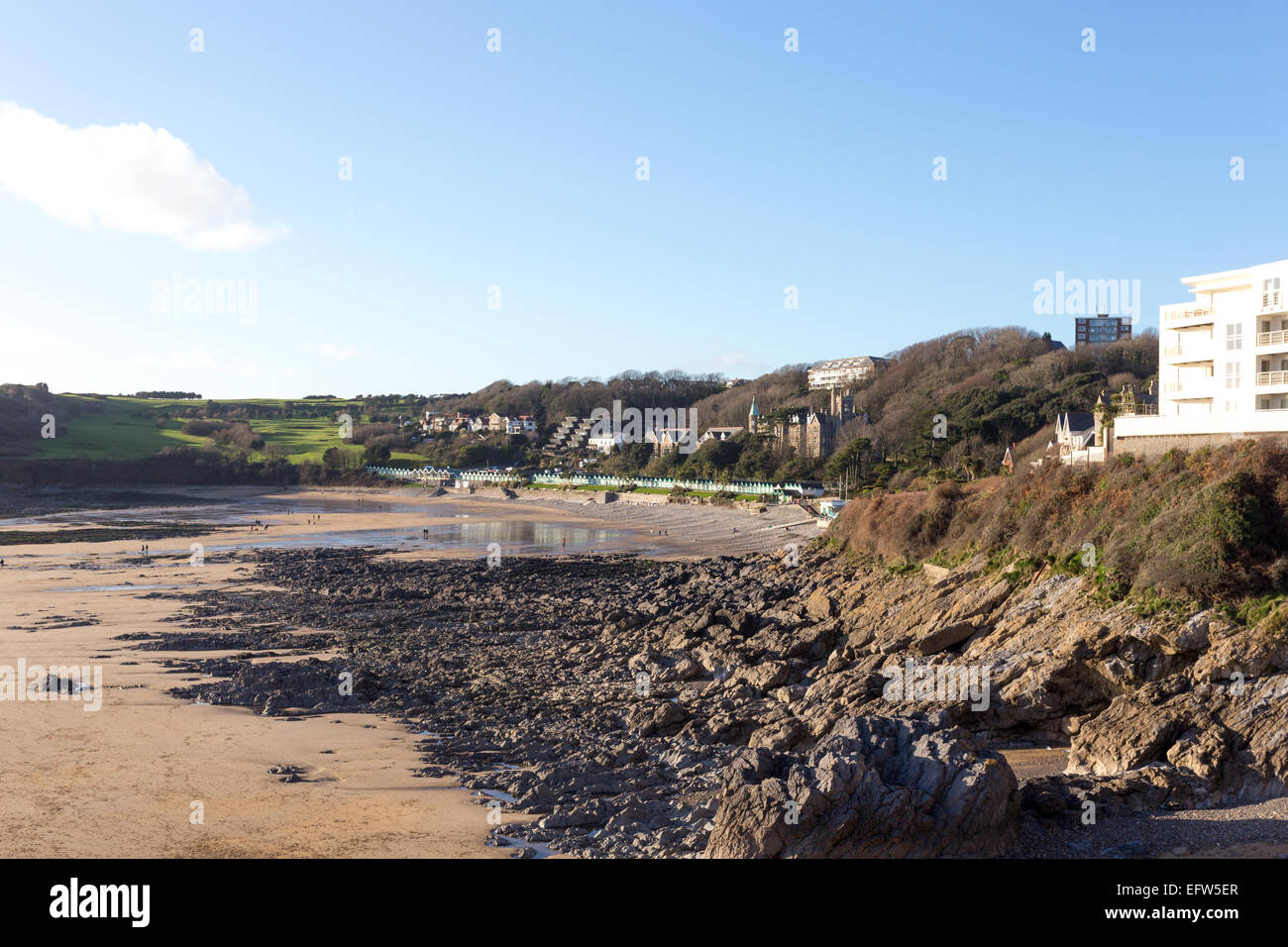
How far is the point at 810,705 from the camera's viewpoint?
50.3 ft

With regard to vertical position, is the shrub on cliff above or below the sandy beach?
above

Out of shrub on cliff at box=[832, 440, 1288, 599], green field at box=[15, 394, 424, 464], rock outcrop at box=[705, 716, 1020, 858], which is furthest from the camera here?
green field at box=[15, 394, 424, 464]

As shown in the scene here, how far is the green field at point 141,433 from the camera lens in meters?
98.2

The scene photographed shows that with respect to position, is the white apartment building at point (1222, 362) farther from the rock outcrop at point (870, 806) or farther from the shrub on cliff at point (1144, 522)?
the rock outcrop at point (870, 806)

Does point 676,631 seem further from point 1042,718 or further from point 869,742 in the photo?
point 869,742

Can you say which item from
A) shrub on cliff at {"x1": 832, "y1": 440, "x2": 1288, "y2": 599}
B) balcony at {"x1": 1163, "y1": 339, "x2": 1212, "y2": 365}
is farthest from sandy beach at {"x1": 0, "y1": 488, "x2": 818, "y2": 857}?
balcony at {"x1": 1163, "y1": 339, "x2": 1212, "y2": 365}

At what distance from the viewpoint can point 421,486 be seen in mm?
95688

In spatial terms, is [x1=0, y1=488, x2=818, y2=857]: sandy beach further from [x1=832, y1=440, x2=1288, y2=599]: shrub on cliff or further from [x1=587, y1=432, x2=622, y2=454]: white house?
[x1=587, y1=432, x2=622, y2=454]: white house

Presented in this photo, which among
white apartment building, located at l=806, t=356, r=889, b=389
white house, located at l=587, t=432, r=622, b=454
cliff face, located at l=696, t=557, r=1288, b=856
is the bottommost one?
cliff face, located at l=696, t=557, r=1288, b=856

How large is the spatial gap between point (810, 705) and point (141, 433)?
11506 cm

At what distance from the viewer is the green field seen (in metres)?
98.2

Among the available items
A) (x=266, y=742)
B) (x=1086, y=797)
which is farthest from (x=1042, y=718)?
(x=266, y=742)

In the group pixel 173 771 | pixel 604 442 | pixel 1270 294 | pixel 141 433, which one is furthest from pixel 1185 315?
pixel 141 433

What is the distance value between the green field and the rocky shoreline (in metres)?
82.2
